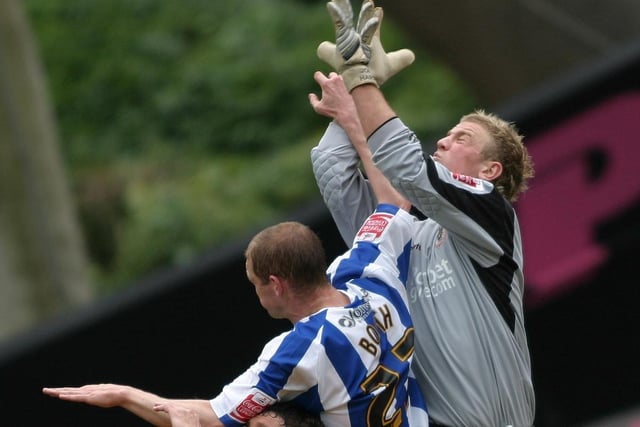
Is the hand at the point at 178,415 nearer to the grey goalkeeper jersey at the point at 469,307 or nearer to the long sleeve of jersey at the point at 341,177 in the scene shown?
the grey goalkeeper jersey at the point at 469,307

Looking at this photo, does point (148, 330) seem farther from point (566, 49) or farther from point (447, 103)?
point (447, 103)

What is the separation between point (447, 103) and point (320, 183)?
8410mm

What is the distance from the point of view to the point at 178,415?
3.72 metres

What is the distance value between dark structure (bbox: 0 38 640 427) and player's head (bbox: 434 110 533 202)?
2565 mm

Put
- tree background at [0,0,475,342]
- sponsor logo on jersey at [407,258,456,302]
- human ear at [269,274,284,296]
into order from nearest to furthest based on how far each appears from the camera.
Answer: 1. human ear at [269,274,284,296]
2. sponsor logo on jersey at [407,258,456,302]
3. tree background at [0,0,475,342]

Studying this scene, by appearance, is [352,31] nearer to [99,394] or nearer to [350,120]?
[350,120]

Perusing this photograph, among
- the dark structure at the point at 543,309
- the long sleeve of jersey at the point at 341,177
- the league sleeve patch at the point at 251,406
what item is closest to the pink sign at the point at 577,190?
the dark structure at the point at 543,309

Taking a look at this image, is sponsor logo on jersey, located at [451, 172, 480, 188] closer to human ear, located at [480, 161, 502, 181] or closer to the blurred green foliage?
human ear, located at [480, 161, 502, 181]

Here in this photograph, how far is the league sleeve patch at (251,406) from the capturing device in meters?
3.77

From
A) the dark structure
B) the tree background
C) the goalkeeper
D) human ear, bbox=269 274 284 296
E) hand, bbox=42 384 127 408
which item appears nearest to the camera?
hand, bbox=42 384 127 408

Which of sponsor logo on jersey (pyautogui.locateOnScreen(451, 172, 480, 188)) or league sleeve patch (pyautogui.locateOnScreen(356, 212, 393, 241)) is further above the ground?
sponsor logo on jersey (pyautogui.locateOnScreen(451, 172, 480, 188))

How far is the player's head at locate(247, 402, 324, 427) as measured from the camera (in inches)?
149

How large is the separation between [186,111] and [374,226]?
900cm

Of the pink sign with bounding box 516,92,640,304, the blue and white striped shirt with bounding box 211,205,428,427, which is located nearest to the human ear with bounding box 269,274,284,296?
the blue and white striped shirt with bounding box 211,205,428,427
